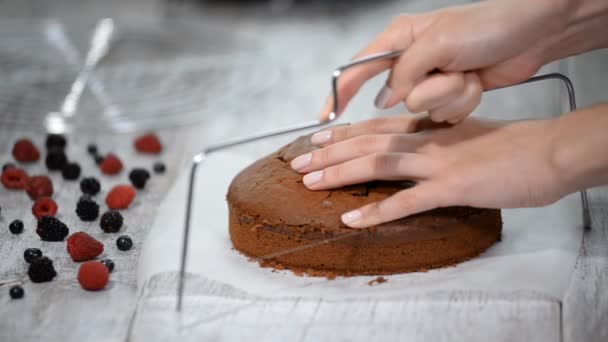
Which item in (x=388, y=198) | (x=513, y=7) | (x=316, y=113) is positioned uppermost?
(x=513, y=7)

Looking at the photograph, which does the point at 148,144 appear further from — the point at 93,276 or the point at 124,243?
the point at 93,276

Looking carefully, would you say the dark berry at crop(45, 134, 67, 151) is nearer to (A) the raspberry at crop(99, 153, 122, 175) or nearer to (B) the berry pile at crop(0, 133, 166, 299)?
(B) the berry pile at crop(0, 133, 166, 299)

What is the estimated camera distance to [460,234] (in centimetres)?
123

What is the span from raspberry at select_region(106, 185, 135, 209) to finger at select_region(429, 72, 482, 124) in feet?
2.11

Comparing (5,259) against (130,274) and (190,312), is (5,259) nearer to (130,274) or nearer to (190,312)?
(130,274)

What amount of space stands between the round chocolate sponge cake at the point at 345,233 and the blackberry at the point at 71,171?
1.86ft

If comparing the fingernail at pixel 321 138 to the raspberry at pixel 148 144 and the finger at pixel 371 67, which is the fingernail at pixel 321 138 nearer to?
the finger at pixel 371 67

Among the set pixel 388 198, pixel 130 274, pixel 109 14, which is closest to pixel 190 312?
pixel 130 274

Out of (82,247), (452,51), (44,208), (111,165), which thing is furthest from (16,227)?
(452,51)

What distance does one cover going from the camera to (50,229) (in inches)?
54.5

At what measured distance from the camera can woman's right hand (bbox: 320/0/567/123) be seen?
1127 millimetres

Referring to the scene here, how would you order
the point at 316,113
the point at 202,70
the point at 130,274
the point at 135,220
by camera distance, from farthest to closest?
the point at 202,70
the point at 316,113
the point at 135,220
the point at 130,274

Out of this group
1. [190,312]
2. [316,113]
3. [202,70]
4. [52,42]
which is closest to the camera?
[190,312]

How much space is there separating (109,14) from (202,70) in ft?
3.82
